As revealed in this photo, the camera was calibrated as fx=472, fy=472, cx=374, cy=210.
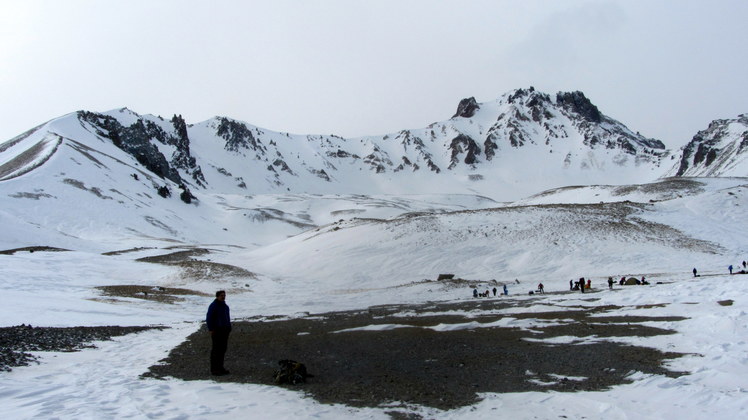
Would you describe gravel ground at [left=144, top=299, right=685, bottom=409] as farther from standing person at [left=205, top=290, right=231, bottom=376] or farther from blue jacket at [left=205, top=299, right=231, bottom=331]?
blue jacket at [left=205, top=299, right=231, bottom=331]

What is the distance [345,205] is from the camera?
189 m

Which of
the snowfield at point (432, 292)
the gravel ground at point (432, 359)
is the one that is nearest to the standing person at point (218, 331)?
the gravel ground at point (432, 359)

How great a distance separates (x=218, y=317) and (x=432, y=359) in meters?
6.28

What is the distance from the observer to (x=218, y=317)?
13.0 meters

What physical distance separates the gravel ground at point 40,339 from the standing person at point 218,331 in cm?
463

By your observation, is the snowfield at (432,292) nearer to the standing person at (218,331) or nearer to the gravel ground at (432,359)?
the gravel ground at (432,359)

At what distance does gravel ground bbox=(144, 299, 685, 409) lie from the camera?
34.9 ft

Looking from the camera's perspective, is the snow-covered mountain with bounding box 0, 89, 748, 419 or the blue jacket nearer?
the snow-covered mountain with bounding box 0, 89, 748, 419

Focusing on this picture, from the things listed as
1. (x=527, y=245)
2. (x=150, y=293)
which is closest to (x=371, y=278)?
(x=527, y=245)

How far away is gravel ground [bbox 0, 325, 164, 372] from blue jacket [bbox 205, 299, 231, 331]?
15.2 ft

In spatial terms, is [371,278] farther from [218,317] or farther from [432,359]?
[218,317]

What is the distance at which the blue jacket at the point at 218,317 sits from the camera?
12.9m

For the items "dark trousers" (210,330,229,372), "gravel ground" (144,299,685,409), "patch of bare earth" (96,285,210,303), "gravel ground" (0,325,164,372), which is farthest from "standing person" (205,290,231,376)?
"patch of bare earth" (96,285,210,303)

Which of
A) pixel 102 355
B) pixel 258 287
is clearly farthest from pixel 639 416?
pixel 258 287
